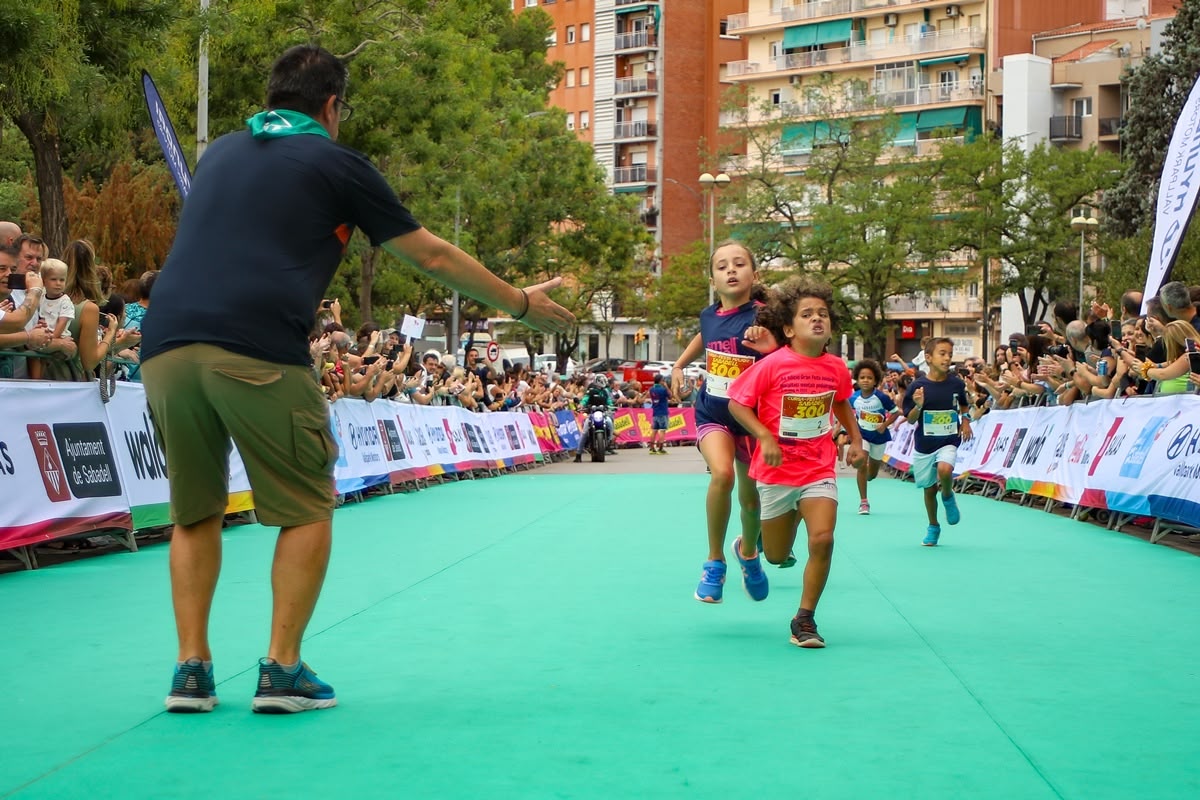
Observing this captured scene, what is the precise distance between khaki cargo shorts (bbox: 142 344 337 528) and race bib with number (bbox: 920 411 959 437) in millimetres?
9500

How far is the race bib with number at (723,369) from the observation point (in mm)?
9227

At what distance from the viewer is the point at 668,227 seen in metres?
104

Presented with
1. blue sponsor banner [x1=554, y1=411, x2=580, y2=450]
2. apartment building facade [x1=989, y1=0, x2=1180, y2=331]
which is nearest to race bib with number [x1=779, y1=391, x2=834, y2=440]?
blue sponsor banner [x1=554, y1=411, x2=580, y2=450]

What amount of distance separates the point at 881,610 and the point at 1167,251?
330 inches

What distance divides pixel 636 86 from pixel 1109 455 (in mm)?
91016

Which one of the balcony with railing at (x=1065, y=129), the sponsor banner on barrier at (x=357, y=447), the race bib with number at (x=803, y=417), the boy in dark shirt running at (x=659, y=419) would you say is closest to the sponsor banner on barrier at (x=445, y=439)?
the sponsor banner on barrier at (x=357, y=447)

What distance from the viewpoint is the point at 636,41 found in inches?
4141

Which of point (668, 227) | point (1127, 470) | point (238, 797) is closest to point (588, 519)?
point (1127, 470)

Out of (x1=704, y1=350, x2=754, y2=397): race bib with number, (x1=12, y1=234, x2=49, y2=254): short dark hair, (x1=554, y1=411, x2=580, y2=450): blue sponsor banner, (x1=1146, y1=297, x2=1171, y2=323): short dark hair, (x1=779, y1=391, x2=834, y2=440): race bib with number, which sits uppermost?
(x1=12, y1=234, x2=49, y2=254): short dark hair

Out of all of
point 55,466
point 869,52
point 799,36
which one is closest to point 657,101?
point 799,36

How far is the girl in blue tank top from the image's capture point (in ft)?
29.8

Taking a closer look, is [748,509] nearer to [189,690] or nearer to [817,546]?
[817,546]

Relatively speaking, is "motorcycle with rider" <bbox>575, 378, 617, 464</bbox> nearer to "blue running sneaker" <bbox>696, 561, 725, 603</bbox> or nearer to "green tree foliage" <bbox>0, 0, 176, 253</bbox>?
"green tree foliage" <bbox>0, 0, 176, 253</bbox>

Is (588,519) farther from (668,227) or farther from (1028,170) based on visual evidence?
(668,227)
